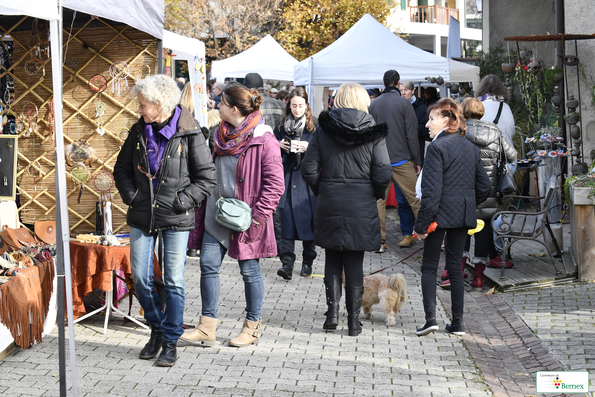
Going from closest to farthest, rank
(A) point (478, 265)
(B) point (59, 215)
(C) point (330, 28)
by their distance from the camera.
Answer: (B) point (59, 215) → (A) point (478, 265) → (C) point (330, 28)

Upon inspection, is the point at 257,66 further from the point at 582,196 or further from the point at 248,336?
the point at 248,336

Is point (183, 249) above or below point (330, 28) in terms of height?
below

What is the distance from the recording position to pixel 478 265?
22.8 ft

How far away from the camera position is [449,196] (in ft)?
17.3

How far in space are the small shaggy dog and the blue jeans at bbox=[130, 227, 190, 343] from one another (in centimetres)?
171

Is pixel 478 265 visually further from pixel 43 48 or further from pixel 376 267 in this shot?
pixel 43 48

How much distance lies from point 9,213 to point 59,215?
1.98 m

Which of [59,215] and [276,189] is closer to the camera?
[59,215]

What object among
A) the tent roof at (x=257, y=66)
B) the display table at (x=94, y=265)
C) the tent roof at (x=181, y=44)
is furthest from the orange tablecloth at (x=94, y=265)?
the tent roof at (x=257, y=66)

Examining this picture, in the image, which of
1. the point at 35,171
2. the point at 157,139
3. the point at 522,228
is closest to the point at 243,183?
the point at 157,139

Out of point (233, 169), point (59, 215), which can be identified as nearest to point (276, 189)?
point (233, 169)

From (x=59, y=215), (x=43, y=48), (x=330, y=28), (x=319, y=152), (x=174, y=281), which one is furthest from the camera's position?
(x=330, y=28)

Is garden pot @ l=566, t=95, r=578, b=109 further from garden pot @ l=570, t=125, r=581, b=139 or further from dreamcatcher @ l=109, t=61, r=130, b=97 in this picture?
dreamcatcher @ l=109, t=61, r=130, b=97

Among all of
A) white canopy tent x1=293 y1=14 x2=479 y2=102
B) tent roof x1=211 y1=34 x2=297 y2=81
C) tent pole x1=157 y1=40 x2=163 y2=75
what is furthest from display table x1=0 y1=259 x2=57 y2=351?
tent roof x1=211 y1=34 x2=297 y2=81
